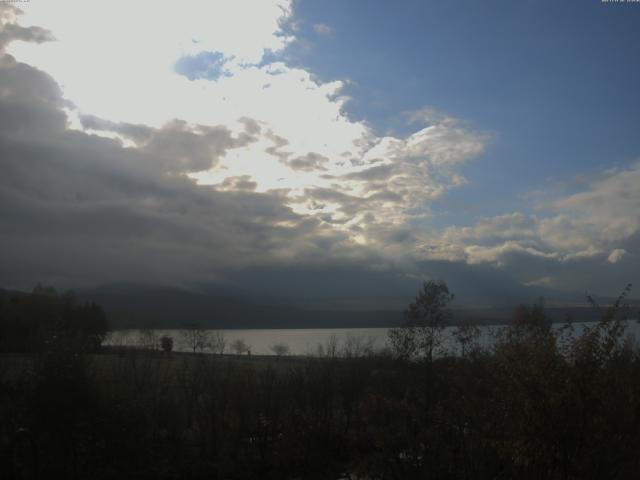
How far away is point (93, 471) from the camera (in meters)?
15.4

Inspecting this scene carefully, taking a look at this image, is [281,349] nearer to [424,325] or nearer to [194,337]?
[194,337]

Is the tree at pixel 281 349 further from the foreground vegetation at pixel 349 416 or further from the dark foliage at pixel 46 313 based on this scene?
the foreground vegetation at pixel 349 416

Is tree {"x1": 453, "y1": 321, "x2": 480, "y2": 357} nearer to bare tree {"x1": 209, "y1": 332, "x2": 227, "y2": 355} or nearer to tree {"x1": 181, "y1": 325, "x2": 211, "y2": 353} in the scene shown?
bare tree {"x1": 209, "y1": 332, "x2": 227, "y2": 355}

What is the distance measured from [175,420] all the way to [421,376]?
1638cm

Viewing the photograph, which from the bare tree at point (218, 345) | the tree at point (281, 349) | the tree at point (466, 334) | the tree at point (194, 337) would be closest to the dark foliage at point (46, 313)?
the tree at point (194, 337)

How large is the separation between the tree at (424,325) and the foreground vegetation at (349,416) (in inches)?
14.7

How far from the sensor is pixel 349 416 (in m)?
26.1

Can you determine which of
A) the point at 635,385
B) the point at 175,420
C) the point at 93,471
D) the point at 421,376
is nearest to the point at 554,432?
the point at 635,385

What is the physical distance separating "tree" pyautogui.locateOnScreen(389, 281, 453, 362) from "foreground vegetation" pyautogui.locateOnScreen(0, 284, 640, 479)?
0.37 m

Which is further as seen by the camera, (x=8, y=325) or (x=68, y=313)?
(x=68, y=313)

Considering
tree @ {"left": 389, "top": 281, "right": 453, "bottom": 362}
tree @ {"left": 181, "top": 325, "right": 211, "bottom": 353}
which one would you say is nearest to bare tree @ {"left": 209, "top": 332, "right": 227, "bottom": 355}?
tree @ {"left": 181, "top": 325, "right": 211, "bottom": 353}

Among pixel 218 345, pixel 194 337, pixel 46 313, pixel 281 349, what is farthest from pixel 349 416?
pixel 281 349

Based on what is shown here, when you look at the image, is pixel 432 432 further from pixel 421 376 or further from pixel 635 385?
pixel 421 376

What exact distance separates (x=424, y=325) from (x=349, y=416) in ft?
47.0
